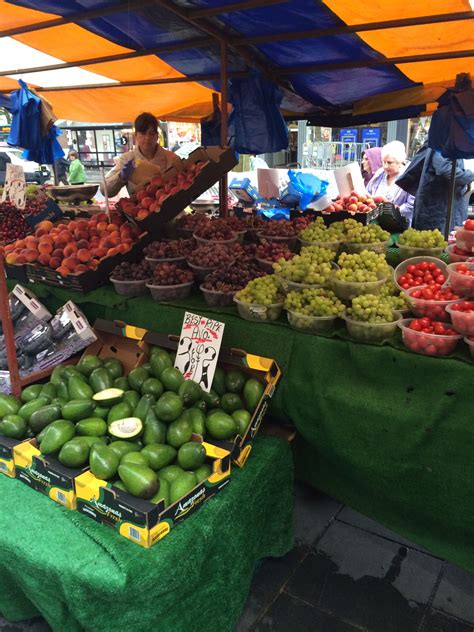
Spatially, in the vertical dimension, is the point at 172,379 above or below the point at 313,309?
below

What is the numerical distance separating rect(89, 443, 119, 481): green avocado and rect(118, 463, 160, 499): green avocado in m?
0.05

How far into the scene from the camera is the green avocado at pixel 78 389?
209cm

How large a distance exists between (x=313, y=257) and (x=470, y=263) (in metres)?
0.71

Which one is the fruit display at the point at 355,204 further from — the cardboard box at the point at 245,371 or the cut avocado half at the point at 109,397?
the cut avocado half at the point at 109,397

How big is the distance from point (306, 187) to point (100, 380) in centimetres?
554

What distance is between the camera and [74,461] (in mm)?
1724

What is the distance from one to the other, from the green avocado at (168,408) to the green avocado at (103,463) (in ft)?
0.81

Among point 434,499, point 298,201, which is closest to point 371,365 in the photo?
point 434,499

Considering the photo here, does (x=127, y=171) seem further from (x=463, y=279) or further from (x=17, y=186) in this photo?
(x=463, y=279)

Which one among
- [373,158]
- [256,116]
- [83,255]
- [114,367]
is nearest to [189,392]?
[114,367]

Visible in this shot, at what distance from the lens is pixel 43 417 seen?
1956 mm

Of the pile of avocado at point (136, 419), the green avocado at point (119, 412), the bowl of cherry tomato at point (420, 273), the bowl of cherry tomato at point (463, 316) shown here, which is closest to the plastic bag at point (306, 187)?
the bowl of cherry tomato at point (420, 273)

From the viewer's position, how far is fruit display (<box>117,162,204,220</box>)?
Answer: 10.2 ft

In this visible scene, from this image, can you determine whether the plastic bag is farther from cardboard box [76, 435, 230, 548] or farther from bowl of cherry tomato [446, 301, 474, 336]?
cardboard box [76, 435, 230, 548]
